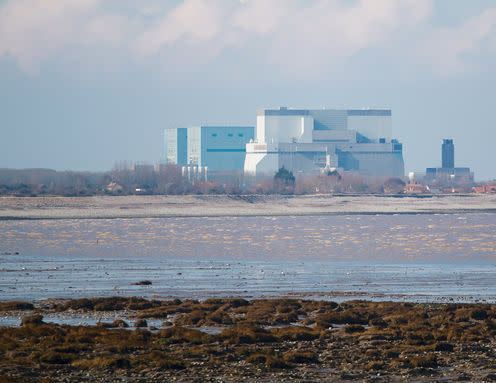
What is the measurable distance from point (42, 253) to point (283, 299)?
21.0 metres

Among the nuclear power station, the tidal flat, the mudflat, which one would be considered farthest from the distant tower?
the tidal flat

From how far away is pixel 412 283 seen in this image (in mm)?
32438

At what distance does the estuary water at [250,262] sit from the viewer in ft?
99.0

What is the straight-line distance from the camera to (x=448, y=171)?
190750 mm

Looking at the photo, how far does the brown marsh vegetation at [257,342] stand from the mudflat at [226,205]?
60012mm

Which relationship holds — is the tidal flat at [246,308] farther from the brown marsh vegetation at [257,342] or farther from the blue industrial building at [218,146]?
the blue industrial building at [218,146]

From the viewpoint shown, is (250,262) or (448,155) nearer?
(250,262)

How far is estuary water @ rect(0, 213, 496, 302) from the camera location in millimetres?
30188

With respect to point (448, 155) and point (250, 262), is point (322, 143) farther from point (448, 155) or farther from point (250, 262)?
point (250, 262)

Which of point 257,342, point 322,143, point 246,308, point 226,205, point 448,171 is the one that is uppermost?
point 322,143

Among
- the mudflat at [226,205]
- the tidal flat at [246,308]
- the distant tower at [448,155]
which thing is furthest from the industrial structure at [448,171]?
the tidal flat at [246,308]

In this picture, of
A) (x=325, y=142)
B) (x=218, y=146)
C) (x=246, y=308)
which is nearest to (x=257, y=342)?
(x=246, y=308)

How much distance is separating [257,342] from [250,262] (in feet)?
67.3

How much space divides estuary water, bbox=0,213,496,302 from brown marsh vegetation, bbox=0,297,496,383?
321cm
